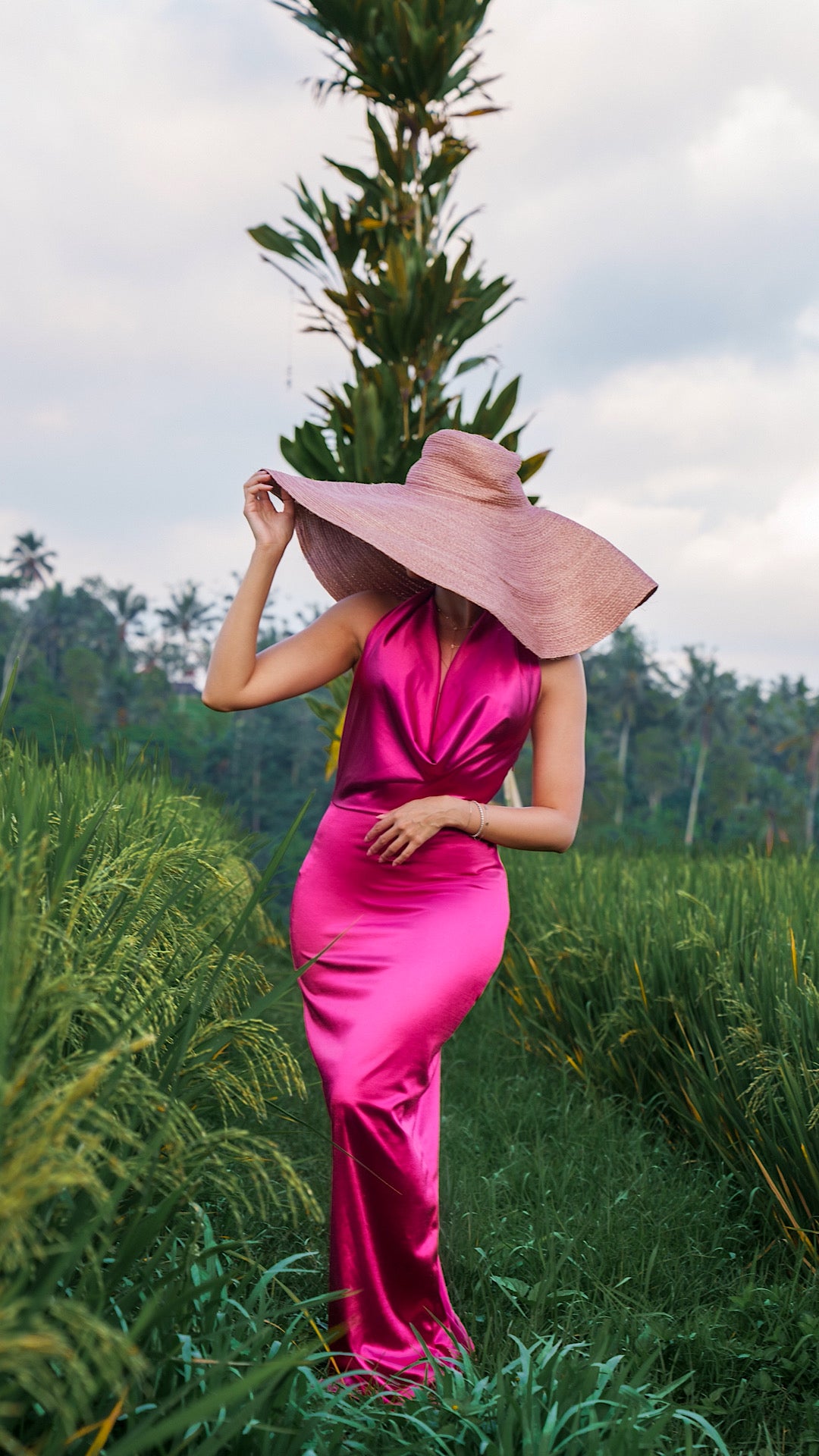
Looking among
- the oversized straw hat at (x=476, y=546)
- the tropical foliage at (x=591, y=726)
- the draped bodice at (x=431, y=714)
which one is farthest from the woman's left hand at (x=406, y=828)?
the tropical foliage at (x=591, y=726)

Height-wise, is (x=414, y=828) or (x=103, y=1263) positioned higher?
(x=414, y=828)

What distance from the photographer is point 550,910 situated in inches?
196

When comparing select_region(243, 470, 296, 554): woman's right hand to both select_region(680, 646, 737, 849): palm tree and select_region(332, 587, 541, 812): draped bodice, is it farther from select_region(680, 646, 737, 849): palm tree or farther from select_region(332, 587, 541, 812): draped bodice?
select_region(680, 646, 737, 849): palm tree

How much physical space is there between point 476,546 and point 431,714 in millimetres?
372

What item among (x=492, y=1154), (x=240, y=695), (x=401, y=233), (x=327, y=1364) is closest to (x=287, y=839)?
(x=240, y=695)

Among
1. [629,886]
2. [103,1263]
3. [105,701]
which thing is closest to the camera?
[103,1263]

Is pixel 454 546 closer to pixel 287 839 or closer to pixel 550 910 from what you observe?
pixel 287 839

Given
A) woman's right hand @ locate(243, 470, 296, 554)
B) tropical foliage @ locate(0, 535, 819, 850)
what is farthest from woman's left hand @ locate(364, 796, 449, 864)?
tropical foliage @ locate(0, 535, 819, 850)

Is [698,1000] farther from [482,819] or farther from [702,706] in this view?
[702,706]

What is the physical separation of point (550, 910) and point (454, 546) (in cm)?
287

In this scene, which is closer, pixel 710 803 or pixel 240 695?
pixel 240 695

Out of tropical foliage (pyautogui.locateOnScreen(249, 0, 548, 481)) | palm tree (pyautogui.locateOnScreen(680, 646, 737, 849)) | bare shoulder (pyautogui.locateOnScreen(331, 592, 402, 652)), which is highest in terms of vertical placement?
palm tree (pyautogui.locateOnScreen(680, 646, 737, 849))

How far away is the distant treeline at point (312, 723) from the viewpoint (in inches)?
2574

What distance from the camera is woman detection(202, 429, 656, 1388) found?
2.16 m
